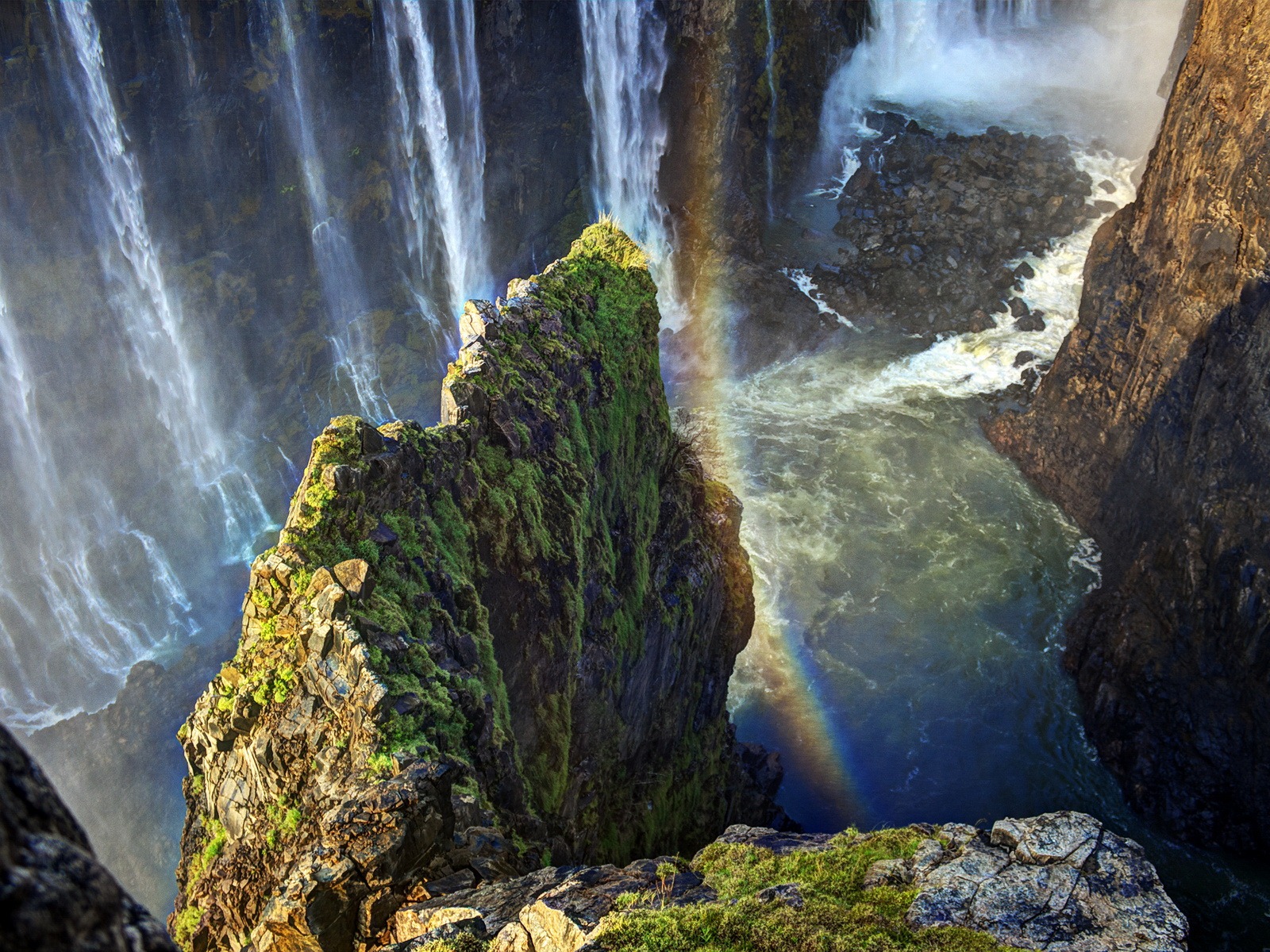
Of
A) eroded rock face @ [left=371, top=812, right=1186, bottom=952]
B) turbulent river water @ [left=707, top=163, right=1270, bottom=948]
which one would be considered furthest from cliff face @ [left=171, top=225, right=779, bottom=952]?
turbulent river water @ [left=707, top=163, right=1270, bottom=948]

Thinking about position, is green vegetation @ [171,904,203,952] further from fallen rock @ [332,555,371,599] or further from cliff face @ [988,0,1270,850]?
cliff face @ [988,0,1270,850]

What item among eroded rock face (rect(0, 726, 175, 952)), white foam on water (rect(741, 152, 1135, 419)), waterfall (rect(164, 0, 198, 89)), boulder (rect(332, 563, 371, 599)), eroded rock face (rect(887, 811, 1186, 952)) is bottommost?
white foam on water (rect(741, 152, 1135, 419))

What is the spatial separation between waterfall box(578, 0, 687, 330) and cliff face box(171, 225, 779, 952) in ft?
85.0

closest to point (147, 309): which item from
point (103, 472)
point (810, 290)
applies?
point (103, 472)

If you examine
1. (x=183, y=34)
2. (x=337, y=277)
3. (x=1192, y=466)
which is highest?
(x=183, y=34)

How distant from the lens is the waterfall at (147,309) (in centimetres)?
3481

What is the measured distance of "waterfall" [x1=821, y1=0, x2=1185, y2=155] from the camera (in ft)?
183

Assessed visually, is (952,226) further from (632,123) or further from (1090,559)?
(1090,559)

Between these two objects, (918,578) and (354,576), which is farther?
(918,578)

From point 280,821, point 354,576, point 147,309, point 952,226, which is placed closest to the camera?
point 280,821

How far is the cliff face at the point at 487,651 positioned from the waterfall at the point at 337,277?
71.4 ft

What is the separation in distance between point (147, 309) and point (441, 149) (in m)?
14.4

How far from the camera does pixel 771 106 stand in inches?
2058

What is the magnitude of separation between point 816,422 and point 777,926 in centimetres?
3444
